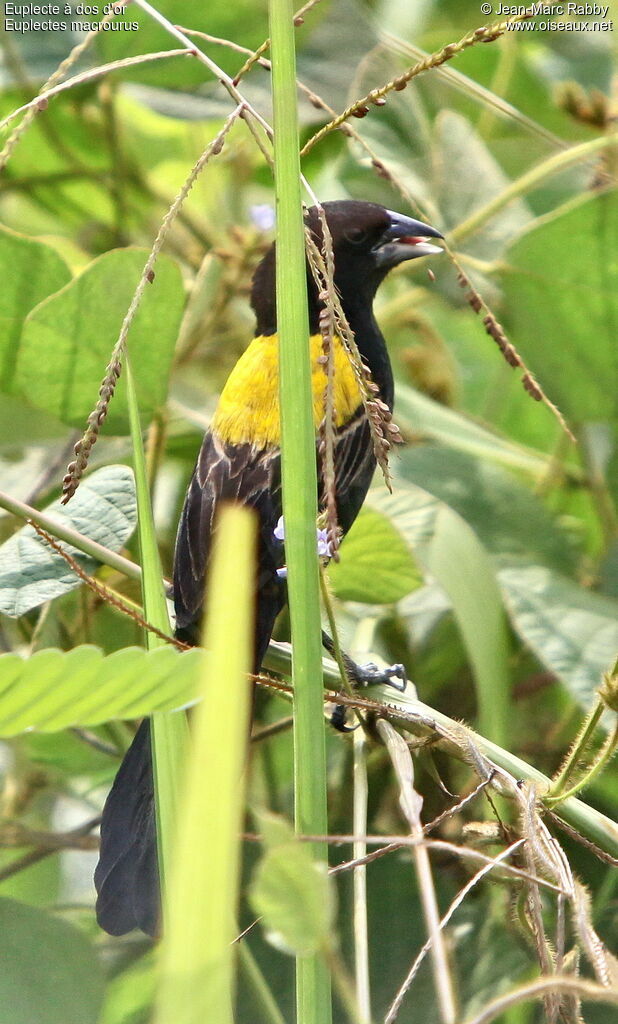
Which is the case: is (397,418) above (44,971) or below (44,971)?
above

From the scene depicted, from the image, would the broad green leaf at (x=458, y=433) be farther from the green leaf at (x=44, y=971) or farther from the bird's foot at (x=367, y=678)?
the green leaf at (x=44, y=971)

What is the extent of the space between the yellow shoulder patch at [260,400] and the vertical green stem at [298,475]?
0.97 meters

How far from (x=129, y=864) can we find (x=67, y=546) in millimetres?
450

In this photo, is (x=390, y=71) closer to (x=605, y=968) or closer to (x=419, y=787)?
(x=419, y=787)

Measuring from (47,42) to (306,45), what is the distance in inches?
25.9

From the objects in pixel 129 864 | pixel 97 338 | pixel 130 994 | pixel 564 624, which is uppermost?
pixel 97 338

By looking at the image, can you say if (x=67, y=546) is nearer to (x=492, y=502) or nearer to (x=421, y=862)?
(x=421, y=862)

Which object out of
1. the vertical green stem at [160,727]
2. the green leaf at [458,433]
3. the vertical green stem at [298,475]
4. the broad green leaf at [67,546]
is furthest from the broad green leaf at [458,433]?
the vertical green stem at [298,475]

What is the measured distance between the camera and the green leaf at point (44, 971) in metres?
1.52

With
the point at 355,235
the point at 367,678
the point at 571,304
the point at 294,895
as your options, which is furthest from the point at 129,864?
the point at 571,304

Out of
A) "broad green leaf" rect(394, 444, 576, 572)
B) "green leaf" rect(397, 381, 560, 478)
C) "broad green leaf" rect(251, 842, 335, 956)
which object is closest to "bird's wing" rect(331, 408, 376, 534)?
"broad green leaf" rect(394, 444, 576, 572)

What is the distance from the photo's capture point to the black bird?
149cm

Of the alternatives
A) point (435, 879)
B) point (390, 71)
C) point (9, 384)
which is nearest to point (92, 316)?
point (9, 384)

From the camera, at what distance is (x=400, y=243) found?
2.31 metres
